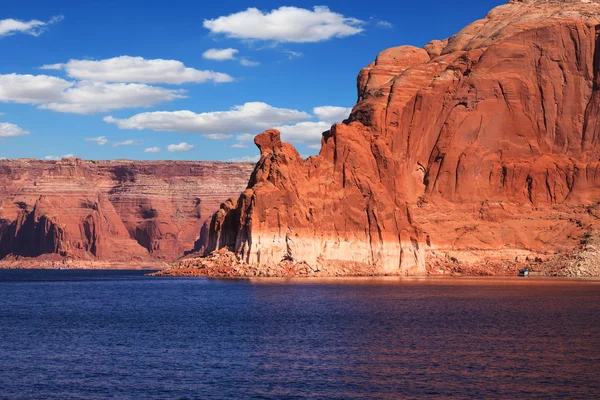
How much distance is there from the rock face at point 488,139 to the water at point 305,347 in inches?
1712

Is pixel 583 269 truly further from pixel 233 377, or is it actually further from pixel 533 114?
pixel 233 377

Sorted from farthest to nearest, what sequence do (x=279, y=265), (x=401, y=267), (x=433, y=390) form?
(x=401, y=267)
(x=279, y=265)
(x=433, y=390)

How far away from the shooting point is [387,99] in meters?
139

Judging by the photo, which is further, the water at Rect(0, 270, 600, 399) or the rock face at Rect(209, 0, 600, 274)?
the rock face at Rect(209, 0, 600, 274)

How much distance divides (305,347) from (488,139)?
97.8 meters

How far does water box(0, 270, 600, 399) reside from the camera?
35625 millimetres

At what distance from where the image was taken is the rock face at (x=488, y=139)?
123 metres

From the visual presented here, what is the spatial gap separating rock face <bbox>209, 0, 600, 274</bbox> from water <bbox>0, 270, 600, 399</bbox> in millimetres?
43496

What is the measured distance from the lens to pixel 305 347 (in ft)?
151

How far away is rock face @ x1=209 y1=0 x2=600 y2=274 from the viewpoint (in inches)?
4845

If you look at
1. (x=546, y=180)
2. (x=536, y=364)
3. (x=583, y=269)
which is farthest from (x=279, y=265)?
(x=536, y=364)

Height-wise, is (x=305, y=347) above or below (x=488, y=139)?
below

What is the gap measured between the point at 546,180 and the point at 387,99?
2704cm

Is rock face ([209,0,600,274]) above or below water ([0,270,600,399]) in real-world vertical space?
above
